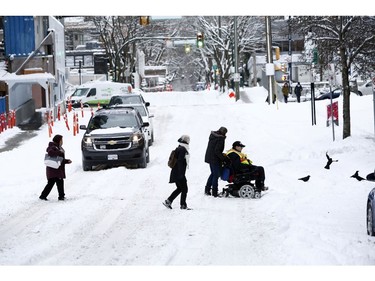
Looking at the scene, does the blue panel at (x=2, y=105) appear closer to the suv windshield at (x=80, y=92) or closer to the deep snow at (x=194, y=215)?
the deep snow at (x=194, y=215)

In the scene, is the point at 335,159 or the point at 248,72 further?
the point at 248,72

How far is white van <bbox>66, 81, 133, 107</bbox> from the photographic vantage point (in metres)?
47.8

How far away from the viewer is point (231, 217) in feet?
46.9

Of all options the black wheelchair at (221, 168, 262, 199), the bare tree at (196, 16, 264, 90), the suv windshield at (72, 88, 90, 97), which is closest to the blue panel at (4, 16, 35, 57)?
the black wheelchair at (221, 168, 262, 199)

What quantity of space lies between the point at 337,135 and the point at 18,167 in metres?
11.0

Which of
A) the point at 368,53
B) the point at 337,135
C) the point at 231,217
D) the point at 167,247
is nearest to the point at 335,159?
the point at 368,53

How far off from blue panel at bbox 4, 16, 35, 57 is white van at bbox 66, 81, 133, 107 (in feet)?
48.9

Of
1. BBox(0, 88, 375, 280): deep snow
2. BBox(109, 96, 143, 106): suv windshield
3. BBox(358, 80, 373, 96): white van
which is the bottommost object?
BBox(0, 88, 375, 280): deep snow

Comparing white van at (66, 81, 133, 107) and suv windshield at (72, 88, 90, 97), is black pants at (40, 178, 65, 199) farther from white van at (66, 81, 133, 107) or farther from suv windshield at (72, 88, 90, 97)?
suv windshield at (72, 88, 90, 97)

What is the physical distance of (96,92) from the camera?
158 feet

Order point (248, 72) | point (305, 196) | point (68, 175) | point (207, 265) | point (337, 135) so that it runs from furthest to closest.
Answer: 1. point (248, 72)
2. point (337, 135)
3. point (68, 175)
4. point (305, 196)
5. point (207, 265)
